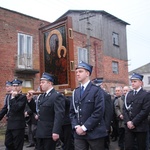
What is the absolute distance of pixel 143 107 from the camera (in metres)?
5.34

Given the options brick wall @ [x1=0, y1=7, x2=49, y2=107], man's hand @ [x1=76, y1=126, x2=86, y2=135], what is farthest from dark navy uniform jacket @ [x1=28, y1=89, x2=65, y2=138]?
brick wall @ [x1=0, y1=7, x2=49, y2=107]

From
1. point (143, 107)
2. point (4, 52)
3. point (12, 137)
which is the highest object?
point (4, 52)

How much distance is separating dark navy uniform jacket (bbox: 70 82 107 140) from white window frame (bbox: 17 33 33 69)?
41.1 feet

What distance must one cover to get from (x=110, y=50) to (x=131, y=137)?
21.7 metres

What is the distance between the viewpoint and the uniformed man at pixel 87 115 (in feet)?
13.4

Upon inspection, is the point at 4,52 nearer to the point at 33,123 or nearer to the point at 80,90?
the point at 33,123

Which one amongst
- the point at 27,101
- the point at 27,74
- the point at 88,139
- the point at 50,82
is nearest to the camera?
the point at 88,139

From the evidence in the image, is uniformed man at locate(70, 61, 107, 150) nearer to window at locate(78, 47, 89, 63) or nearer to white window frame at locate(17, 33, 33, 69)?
white window frame at locate(17, 33, 33, 69)

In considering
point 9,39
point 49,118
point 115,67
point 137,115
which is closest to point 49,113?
point 49,118

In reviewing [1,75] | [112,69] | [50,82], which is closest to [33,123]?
[50,82]

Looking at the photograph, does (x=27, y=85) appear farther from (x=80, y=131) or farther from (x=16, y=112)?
(x=80, y=131)

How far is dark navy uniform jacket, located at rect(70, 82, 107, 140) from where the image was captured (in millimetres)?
4090

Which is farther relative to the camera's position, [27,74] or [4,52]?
[27,74]

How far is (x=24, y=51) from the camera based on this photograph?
1684 cm
